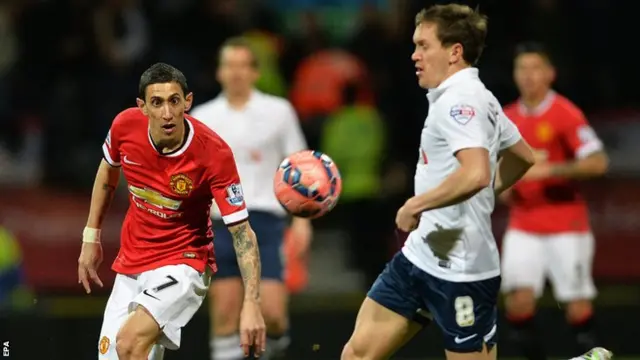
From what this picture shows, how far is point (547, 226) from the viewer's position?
8.69 metres

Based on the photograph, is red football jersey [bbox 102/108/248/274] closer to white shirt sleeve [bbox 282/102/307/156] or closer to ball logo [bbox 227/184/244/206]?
ball logo [bbox 227/184/244/206]

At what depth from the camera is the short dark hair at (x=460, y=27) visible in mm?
5367

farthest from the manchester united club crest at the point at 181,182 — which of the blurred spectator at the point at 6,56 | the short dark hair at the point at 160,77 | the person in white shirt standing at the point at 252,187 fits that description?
the blurred spectator at the point at 6,56

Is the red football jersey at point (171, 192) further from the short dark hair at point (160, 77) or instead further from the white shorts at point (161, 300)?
the short dark hair at point (160, 77)

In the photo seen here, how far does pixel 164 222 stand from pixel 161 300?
392mm

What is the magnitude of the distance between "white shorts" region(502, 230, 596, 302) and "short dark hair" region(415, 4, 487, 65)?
350 cm

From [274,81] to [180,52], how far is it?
37.8 inches

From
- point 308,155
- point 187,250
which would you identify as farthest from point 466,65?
Result: point 187,250

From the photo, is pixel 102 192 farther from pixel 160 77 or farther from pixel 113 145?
pixel 160 77

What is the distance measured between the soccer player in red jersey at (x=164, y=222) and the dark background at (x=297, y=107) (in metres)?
3.29

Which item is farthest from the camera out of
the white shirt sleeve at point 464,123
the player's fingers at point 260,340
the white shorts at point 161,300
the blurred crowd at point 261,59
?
the blurred crowd at point 261,59

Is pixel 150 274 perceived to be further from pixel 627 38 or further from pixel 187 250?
Result: pixel 627 38

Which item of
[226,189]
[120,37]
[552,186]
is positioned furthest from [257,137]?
[120,37]

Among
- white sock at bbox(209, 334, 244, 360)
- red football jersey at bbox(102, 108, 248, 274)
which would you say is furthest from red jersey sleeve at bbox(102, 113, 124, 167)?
white sock at bbox(209, 334, 244, 360)
